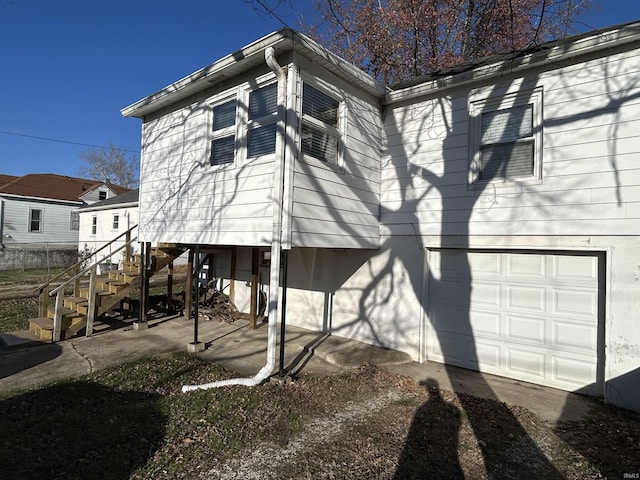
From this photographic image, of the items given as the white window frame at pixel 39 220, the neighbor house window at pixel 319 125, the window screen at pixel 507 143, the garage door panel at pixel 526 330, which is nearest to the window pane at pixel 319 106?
the neighbor house window at pixel 319 125

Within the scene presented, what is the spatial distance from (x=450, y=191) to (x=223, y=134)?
377 cm

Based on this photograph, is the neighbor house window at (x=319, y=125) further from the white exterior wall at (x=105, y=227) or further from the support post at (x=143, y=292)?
the white exterior wall at (x=105, y=227)

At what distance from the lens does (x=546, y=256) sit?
5016mm

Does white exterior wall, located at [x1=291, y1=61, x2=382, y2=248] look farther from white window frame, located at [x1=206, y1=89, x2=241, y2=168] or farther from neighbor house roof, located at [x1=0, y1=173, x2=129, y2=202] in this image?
neighbor house roof, located at [x1=0, y1=173, x2=129, y2=202]

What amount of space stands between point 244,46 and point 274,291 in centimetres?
338

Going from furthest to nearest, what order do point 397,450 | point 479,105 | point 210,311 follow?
1. point 210,311
2. point 479,105
3. point 397,450

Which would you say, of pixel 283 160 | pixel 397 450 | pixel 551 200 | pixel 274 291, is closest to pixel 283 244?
pixel 274 291

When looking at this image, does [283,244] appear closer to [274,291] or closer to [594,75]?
[274,291]

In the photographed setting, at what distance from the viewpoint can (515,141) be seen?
5254 mm

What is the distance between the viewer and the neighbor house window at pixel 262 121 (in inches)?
207

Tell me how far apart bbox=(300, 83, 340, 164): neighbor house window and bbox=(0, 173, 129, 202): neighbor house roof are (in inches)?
944

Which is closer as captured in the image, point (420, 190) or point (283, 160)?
point (283, 160)

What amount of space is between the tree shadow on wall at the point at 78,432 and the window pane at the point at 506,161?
535 cm

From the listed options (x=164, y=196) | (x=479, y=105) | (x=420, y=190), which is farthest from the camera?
(x=164, y=196)
